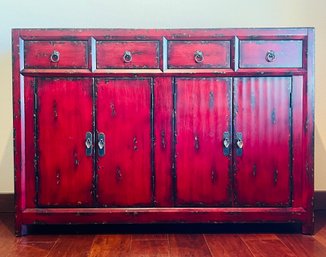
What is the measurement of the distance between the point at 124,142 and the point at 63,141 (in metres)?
0.29

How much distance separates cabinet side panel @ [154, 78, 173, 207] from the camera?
6.91 ft

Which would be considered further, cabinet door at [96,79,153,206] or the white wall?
the white wall

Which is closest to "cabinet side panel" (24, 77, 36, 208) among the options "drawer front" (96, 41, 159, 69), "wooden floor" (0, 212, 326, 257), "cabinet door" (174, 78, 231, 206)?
"wooden floor" (0, 212, 326, 257)

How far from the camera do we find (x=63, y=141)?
6.91 feet

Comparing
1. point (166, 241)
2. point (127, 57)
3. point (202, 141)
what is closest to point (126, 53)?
point (127, 57)

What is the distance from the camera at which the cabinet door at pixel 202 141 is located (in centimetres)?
211

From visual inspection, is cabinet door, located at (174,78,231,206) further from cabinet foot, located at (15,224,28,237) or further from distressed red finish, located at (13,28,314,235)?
cabinet foot, located at (15,224,28,237)

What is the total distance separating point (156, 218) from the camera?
2.12 metres

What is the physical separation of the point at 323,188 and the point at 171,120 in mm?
1219

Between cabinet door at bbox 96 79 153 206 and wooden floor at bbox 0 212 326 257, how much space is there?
0.60ft

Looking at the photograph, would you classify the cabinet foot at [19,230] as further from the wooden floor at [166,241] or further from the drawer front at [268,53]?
the drawer front at [268,53]

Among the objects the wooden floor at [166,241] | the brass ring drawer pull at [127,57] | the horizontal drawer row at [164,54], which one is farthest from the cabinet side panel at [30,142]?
the brass ring drawer pull at [127,57]
